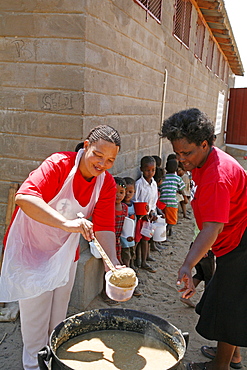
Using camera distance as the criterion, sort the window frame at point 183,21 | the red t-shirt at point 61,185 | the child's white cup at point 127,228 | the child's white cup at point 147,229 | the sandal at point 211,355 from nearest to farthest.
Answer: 1. the red t-shirt at point 61,185
2. the sandal at point 211,355
3. the child's white cup at point 127,228
4. the child's white cup at point 147,229
5. the window frame at point 183,21

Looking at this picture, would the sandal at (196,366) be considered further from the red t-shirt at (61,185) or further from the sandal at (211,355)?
the red t-shirt at (61,185)

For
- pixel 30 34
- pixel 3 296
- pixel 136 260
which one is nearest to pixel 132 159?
pixel 136 260

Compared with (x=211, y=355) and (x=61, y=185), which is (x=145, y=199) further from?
(x=61, y=185)

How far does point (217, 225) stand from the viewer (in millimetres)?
2090

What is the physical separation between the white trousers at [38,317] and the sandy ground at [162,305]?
53 cm

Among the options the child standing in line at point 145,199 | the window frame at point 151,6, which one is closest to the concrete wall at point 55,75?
the window frame at point 151,6

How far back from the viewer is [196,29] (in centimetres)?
961

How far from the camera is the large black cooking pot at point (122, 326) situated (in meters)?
2.07

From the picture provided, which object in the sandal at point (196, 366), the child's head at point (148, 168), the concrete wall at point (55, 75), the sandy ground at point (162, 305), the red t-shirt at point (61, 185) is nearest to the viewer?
the red t-shirt at point (61, 185)

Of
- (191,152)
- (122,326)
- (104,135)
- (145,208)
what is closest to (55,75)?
(104,135)

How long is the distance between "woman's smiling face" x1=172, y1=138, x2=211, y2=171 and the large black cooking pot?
968 mm

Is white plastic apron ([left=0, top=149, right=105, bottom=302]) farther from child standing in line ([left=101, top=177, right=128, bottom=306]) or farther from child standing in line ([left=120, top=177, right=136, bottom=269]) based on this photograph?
child standing in line ([left=120, top=177, right=136, bottom=269])

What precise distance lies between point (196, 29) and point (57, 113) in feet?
23.9

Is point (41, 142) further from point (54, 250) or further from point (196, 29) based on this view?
point (196, 29)
